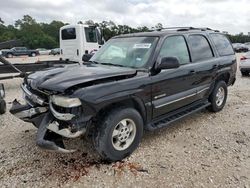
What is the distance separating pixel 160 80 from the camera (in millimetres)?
4160

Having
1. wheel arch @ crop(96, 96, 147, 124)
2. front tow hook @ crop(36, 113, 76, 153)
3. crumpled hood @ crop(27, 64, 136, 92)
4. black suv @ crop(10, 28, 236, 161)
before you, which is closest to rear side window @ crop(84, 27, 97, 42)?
black suv @ crop(10, 28, 236, 161)

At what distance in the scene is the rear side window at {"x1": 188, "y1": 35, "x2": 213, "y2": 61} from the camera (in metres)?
5.09

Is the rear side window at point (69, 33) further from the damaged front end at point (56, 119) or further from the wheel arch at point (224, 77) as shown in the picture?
the damaged front end at point (56, 119)

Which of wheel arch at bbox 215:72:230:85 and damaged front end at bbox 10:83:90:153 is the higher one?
wheel arch at bbox 215:72:230:85

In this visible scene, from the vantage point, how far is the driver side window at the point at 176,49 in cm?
447

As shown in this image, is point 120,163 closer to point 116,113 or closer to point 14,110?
point 116,113

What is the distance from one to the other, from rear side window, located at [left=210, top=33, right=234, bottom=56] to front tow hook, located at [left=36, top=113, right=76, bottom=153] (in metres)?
3.98

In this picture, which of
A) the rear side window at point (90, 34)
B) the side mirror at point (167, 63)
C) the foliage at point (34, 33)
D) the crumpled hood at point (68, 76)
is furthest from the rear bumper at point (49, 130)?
the foliage at point (34, 33)

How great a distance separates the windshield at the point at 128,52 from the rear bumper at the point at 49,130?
1.49m

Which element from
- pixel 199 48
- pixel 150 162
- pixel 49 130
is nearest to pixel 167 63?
pixel 150 162

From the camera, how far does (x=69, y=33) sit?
1321 cm

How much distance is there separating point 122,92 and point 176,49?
64.7 inches

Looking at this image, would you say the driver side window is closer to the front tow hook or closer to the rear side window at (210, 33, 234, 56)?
the rear side window at (210, 33, 234, 56)

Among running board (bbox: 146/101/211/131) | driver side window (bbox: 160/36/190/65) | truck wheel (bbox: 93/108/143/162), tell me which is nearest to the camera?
truck wheel (bbox: 93/108/143/162)
